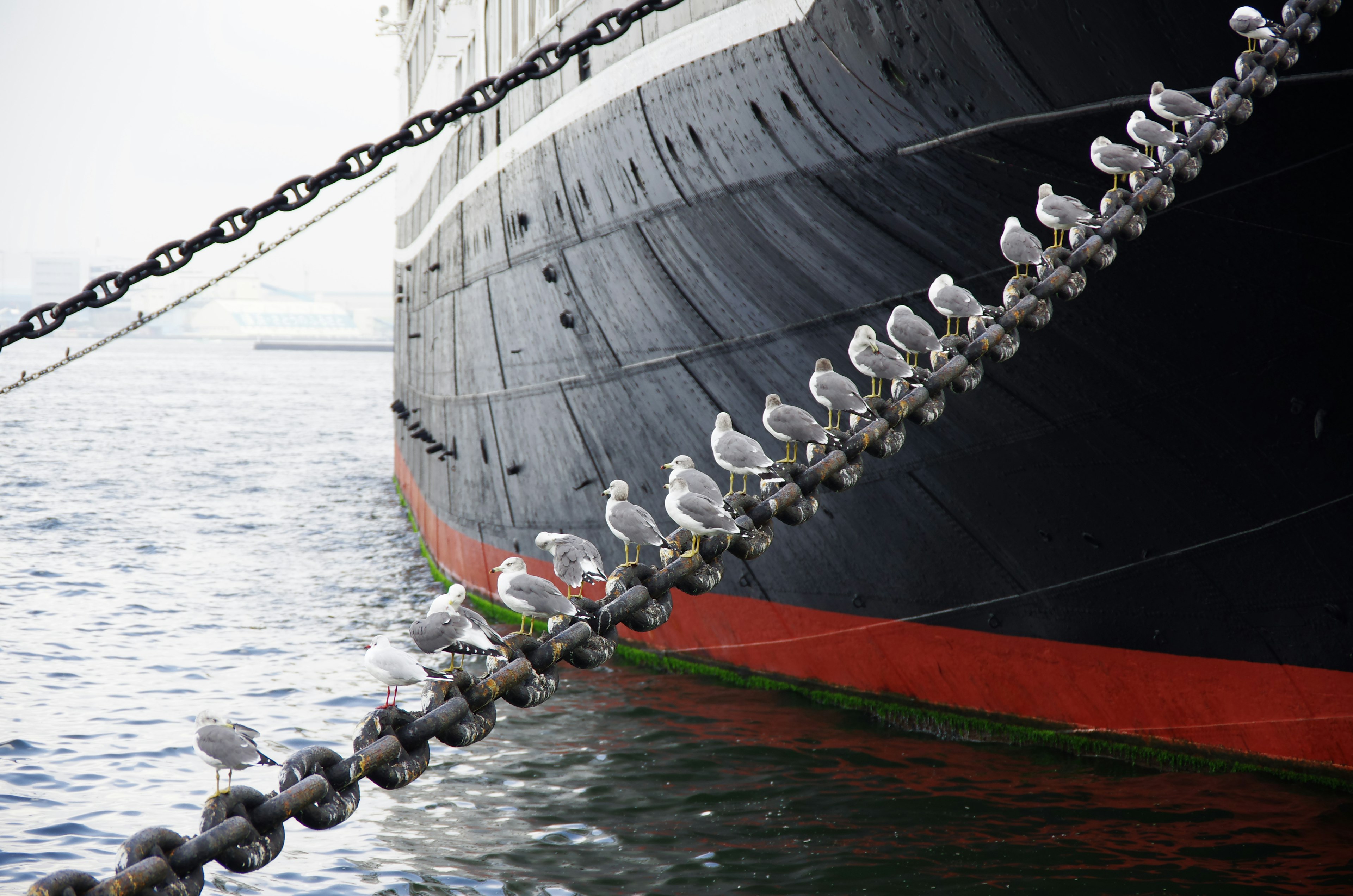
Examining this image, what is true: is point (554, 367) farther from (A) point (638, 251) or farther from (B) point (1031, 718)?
(B) point (1031, 718)

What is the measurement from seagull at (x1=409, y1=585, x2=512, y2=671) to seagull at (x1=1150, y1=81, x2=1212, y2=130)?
3.27 meters

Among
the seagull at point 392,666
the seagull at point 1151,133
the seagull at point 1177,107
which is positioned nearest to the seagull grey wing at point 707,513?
the seagull at point 392,666

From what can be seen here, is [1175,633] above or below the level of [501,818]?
above

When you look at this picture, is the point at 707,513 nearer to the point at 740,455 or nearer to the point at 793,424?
the point at 740,455

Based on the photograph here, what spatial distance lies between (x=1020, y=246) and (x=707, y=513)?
2.27 metres

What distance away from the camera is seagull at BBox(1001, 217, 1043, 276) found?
4895 millimetres

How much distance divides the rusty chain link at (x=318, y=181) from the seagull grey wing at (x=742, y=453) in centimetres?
197

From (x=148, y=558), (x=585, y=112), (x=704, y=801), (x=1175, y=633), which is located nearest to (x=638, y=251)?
(x=585, y=112)

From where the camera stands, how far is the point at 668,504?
3.85 meters

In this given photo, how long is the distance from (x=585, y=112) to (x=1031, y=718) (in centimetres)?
499

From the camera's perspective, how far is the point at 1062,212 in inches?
181

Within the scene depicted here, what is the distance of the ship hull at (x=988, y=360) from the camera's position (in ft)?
17.2

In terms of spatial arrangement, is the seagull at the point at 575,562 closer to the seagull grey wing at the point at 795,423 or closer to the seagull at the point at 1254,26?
the seagull grey wing at the point at 795,423

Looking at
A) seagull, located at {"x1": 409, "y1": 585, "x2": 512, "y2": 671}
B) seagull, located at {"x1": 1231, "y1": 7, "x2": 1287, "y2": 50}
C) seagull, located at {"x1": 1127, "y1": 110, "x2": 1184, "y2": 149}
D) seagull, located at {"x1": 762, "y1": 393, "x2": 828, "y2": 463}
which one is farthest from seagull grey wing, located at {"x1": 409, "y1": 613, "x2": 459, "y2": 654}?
seagull, located at {"x1": 1231, "y1": 7, "x2": 1287, "y2": 50}
